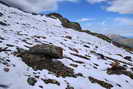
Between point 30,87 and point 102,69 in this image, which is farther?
point 102,69

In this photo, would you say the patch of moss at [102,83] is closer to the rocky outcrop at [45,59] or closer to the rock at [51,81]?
the rocky outcrop at [45,59]

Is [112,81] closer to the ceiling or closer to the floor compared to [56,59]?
closer to the floor

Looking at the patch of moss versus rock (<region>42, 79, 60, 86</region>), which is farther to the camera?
the patch of moss

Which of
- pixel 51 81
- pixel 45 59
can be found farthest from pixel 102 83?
pixel 45 59

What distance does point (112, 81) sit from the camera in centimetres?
1536

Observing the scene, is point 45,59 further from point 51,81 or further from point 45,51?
point 51,81

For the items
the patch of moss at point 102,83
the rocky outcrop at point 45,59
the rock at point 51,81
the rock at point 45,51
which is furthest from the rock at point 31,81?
the patch of moss at point 102,83

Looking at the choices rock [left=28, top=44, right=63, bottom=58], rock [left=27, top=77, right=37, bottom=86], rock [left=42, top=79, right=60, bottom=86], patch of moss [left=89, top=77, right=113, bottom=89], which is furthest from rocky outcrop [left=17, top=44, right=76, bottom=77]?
rock [left=27, top=77, right=37, bottom=86]

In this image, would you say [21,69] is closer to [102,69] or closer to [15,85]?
[15,85]

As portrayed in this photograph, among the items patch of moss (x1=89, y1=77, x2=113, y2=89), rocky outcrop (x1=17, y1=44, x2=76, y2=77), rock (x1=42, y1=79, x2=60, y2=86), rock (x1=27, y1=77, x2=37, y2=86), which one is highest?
rocky outcrop (x1=17, y1=44, x2=76, y2=77)

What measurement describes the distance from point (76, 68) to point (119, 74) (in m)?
4.50

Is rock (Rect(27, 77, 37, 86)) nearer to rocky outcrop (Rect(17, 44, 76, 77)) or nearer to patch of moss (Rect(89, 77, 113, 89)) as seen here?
rocky outcrop (Rect(17, 44, 76, 77))

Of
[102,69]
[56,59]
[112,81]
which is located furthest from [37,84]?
[102,69]

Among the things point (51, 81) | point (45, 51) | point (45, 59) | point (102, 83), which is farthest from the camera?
point (45, 51)
